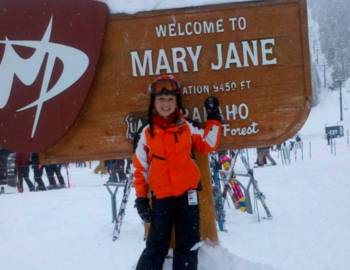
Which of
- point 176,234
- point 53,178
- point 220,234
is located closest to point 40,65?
point 176,234

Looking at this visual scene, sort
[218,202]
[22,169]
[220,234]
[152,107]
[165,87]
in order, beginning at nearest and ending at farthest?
[165,87] → [152,107] → [220,234] → [218,202] → [22,169]

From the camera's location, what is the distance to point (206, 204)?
9.30 ft

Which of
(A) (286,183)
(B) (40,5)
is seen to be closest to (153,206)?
(B) (40,5)

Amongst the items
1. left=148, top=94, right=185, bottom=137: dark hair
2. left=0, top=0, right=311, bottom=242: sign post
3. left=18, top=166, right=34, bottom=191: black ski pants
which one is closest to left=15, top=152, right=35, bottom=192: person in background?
left=18, top=166, right=34, bottom=191: black ski pants

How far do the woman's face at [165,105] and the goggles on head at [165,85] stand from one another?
4 cm

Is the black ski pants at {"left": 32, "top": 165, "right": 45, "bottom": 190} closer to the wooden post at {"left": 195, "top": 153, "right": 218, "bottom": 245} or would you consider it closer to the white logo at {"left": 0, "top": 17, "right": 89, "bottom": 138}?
the white logo at {"left": 0, "top": 17, "right": 89, "bottom": 138}

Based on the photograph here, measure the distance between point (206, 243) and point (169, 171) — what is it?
524 mm

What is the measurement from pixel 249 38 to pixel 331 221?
4587 millimetres

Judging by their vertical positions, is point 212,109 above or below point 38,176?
above

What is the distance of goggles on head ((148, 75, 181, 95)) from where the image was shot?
258 cm

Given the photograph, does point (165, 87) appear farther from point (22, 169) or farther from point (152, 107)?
point (22, 169)

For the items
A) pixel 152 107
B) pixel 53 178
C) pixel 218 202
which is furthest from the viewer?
pixel 53 178

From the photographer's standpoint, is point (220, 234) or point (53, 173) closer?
point (220, 234)

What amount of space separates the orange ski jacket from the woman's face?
76 mm
